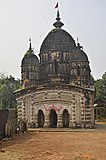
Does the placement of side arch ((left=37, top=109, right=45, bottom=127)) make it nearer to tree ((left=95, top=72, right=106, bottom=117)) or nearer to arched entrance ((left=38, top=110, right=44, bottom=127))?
Result: arched entrance ((left=38, top=110, right=44, bottom=127))

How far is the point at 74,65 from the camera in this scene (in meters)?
36.6

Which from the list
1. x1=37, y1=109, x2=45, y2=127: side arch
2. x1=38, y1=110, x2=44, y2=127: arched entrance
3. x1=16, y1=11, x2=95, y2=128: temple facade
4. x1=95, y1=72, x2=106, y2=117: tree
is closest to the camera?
x1=16, y1=11, x2=95, y2=128: temple facade

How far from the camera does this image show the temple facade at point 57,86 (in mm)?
32750

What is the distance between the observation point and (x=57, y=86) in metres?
33.1

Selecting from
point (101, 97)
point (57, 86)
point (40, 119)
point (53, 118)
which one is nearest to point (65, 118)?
point (53, 118)

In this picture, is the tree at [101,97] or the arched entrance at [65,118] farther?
the tree at [101,97]

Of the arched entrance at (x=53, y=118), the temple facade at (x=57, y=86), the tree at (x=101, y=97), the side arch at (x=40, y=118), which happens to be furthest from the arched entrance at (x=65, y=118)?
the tree at (x=101, y=97)

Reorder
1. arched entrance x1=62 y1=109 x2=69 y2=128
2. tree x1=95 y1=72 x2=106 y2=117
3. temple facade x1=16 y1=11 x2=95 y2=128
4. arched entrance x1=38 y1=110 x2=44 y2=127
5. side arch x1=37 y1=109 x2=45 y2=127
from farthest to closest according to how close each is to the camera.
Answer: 1. tree x1=95 y1=72 x2=106 y2=117
2. arched entrance x1=38 y1=110 x2=44 y2=127
3. side arch x1=37 y1=109 x2=45 y2=127
4. arched entrance x1=62 y1=109 x2=69 y2=128
5. temple facade x1=16 y1=11 x2=95 y2=128

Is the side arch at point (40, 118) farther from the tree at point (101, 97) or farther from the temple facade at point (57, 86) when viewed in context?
the tree at point (101, 97)

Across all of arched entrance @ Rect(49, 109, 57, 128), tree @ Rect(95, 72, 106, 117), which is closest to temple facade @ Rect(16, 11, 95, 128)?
arched entrance @ Rect(49, 109, 57, 128)

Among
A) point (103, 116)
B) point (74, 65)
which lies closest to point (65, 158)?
point (74, 65)

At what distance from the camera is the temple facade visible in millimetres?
32750

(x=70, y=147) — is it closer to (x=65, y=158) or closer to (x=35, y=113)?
(x=65, y=158)

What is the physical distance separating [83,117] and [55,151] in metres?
17.9
